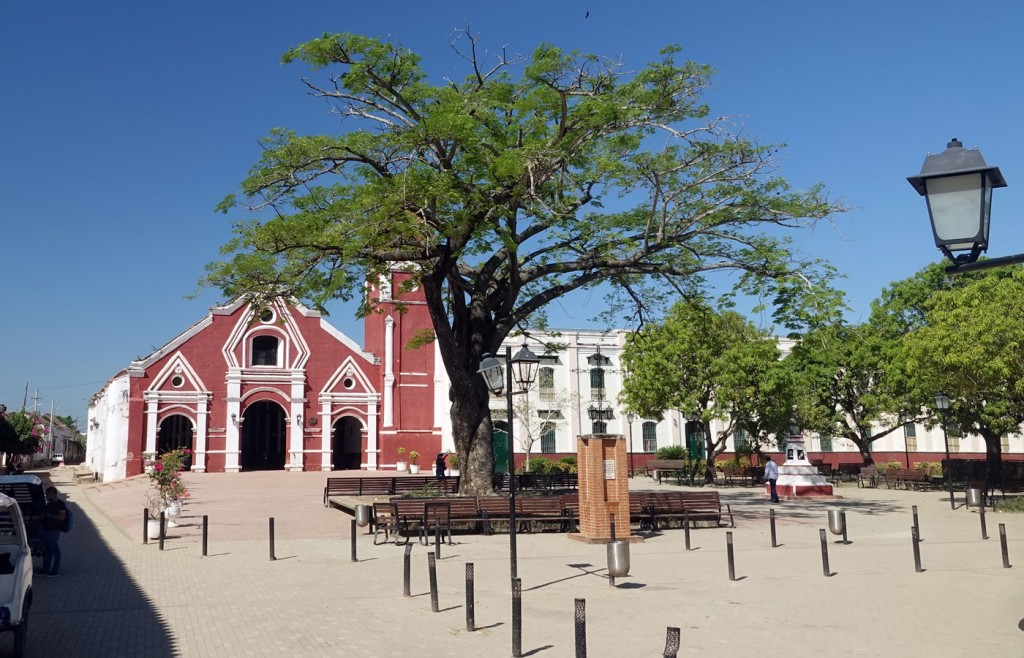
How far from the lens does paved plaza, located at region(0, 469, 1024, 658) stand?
27.7 feet

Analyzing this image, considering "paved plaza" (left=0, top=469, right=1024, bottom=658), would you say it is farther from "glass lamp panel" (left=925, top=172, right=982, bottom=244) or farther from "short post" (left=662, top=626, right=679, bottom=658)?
"glass lamp panel" (left=925, top=172, right=982, bottom=244)

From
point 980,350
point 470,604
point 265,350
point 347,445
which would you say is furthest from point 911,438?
point 470,604

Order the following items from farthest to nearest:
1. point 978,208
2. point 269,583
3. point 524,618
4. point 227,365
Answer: point 227,365, point 269,583, point 524,618, point 978,208

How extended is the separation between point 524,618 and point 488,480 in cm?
1128

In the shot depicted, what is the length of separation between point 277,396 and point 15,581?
123ft

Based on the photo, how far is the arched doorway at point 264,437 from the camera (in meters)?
44.3

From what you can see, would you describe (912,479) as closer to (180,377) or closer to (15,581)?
(15,581)

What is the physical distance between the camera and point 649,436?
49.0 meters

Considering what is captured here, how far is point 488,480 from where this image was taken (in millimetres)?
21000

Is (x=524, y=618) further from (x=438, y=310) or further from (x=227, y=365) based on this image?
(x=227, y=365)

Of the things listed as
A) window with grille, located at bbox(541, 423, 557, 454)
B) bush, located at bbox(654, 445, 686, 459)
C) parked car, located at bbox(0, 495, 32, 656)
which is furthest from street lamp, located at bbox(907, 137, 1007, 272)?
bush, located at bbox(654, 445, 686, 459)

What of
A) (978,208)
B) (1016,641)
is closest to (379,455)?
(1016,641)

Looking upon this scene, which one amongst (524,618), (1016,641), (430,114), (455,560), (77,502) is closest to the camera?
(1016,641)

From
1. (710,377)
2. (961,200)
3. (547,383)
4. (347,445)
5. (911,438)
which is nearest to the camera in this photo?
(961,200)
